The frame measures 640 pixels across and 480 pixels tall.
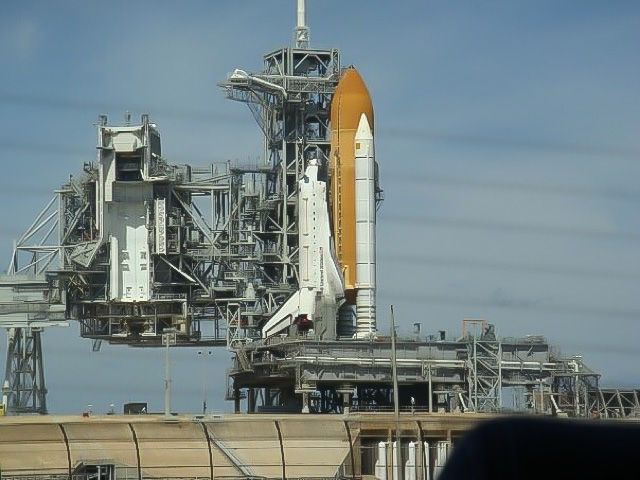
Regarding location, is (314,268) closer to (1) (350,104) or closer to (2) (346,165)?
(2) (346,165)

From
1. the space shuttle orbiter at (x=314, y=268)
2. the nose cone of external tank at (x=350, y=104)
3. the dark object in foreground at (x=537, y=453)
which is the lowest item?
the dark object in foreground at (x=537, y=453)

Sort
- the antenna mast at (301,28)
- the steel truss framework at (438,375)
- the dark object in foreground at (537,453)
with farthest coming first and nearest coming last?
the antenna mast at (301,28)
the steel truss framework at (438,375)
the dark object in foreground at (537,453)

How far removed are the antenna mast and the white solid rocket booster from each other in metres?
13.4

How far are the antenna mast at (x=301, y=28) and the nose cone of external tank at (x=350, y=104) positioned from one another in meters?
9.75

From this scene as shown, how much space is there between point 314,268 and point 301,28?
20.5 meters

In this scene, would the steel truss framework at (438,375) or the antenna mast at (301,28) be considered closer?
the steel truss framework at (438,375)

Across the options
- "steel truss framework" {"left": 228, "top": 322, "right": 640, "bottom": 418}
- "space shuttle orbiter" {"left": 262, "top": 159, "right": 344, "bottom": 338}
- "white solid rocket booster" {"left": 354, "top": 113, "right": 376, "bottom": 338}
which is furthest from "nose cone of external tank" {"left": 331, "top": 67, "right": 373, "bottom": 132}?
"steel truss framework" {"left": 228, "top": 322, "right": 640, "bottom": 418}

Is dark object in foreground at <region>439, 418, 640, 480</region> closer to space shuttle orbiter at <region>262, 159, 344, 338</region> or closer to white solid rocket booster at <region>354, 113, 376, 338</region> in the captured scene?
space shuttle orbiter at <region>262, 159, 344, 338</region>

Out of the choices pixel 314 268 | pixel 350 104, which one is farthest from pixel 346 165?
pixel 314 268

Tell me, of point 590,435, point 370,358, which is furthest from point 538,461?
point 370,358

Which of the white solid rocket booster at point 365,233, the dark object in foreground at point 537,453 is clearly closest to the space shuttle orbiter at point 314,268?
the white solid rocket booster at point 365,233

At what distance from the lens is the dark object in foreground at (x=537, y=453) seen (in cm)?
358

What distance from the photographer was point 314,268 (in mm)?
84250

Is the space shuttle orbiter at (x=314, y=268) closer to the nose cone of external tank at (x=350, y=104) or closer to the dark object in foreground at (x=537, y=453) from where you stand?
the nose cone of external tank at (x=350, y=104)
